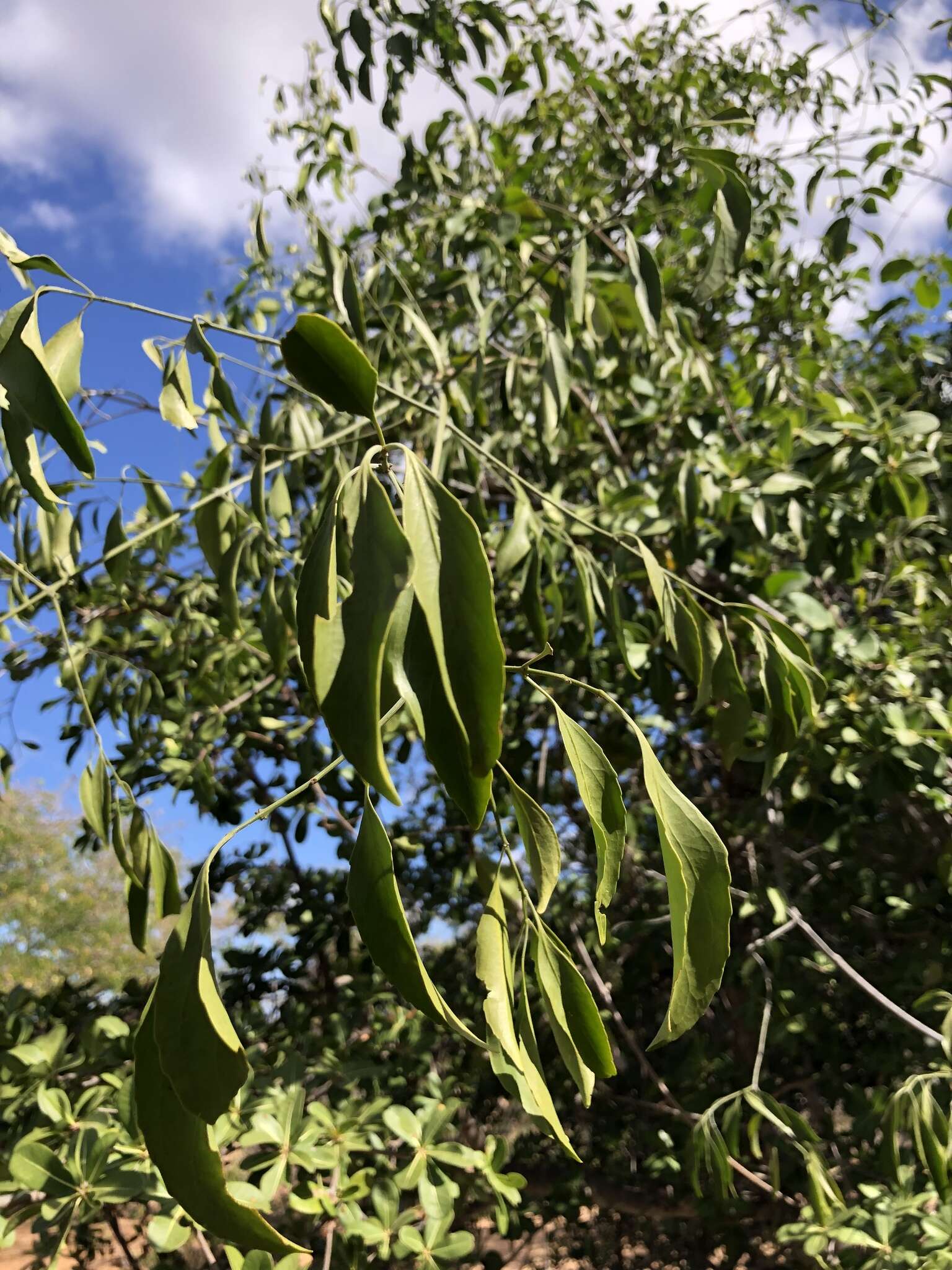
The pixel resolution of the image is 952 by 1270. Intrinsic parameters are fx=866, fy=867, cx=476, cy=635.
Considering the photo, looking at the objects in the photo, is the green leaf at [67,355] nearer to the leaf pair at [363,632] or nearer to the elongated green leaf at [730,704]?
the leaf pair at [363,632]

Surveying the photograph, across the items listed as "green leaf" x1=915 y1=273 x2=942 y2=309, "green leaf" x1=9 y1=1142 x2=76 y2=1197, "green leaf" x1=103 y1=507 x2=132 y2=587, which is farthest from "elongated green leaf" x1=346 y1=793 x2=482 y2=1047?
"green leaf" x1=915 y1=273 x2=942 y2=309

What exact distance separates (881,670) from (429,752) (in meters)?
1.41

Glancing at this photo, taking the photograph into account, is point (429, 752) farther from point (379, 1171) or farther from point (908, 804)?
point (379, 1171)

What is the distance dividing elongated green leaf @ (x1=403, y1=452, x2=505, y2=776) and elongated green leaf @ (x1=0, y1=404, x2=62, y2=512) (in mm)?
264

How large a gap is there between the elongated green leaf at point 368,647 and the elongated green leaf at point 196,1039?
87mm

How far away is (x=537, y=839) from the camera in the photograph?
0.48 metres

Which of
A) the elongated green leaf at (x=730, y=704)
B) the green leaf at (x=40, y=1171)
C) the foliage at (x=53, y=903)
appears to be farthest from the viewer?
the foliage at (x=53, y=903)

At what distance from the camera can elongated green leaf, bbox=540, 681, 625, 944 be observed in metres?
0.46

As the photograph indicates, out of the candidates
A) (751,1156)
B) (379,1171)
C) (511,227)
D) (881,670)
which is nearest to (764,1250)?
(751,1156)

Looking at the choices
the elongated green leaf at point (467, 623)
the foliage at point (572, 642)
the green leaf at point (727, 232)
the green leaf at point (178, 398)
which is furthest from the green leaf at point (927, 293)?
the elongated green leaf at point (467, 623)

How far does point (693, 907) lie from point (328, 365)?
0.31 meters

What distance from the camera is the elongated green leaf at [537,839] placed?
465 mm

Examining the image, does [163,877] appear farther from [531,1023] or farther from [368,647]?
[368,647]

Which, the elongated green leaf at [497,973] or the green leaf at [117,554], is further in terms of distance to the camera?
the green leaf at [117,554]
